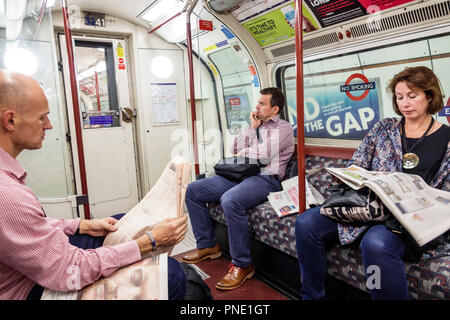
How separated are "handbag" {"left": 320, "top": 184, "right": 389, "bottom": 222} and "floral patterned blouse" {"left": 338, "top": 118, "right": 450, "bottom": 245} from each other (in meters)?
0.12

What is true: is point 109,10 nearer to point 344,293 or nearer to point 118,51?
point 118,51

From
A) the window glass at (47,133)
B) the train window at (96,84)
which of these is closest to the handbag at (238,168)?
the window glass at (47,133)

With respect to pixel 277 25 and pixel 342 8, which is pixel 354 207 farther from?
pixel 277 25

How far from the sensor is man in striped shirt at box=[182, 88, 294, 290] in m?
3.14

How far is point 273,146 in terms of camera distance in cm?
340

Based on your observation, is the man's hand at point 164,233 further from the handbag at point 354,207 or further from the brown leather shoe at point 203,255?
the brown leather shoe at point 203,255

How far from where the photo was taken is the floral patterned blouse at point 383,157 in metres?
2.05

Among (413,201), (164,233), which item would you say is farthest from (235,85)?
(164,233)

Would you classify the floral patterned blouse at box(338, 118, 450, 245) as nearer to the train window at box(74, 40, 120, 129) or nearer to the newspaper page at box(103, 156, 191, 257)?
the newspaper page at box(103, 156, 191, 257)

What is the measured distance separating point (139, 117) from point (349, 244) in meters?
3.77

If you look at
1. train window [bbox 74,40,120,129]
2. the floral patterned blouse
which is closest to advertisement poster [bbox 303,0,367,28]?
the floral patterned blouse

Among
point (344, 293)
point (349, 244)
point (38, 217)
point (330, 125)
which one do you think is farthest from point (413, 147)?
point (38, 217)

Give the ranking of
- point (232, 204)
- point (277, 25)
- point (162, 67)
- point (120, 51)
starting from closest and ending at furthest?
1. point (232, 204)
2. point (277, 25)
3. point (120, 51)
4. point (162, 67)

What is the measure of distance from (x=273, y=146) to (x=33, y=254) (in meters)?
2.57
